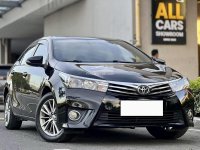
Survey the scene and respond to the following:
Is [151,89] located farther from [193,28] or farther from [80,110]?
[193,28]

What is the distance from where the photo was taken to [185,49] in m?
18.2

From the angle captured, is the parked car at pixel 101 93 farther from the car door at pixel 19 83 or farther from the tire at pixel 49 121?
the car door at pixel 19 83

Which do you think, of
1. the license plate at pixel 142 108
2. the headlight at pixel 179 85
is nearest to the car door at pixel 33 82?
the license plate at pixel 142 108

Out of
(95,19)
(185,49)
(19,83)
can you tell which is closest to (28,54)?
(19,83)

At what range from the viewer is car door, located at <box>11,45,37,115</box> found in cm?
891

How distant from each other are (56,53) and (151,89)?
1.66 m

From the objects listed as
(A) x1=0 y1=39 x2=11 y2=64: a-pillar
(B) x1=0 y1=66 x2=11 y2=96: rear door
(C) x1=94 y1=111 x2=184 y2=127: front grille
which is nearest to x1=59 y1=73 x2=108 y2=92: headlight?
(C) x1=94 y1=111 x2=184 y2=127: front grille

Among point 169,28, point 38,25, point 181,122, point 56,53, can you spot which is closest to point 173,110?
point 181,122

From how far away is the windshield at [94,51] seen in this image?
8.19 metres

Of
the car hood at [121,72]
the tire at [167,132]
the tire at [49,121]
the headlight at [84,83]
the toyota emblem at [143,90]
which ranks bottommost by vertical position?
the tire at [167,132]

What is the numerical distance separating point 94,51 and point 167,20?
31.5 ft

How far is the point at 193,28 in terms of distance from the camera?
18.3 meters

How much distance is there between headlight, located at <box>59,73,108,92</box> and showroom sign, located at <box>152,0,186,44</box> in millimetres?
10641

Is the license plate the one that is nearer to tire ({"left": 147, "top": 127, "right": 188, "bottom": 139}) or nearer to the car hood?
the car hood
